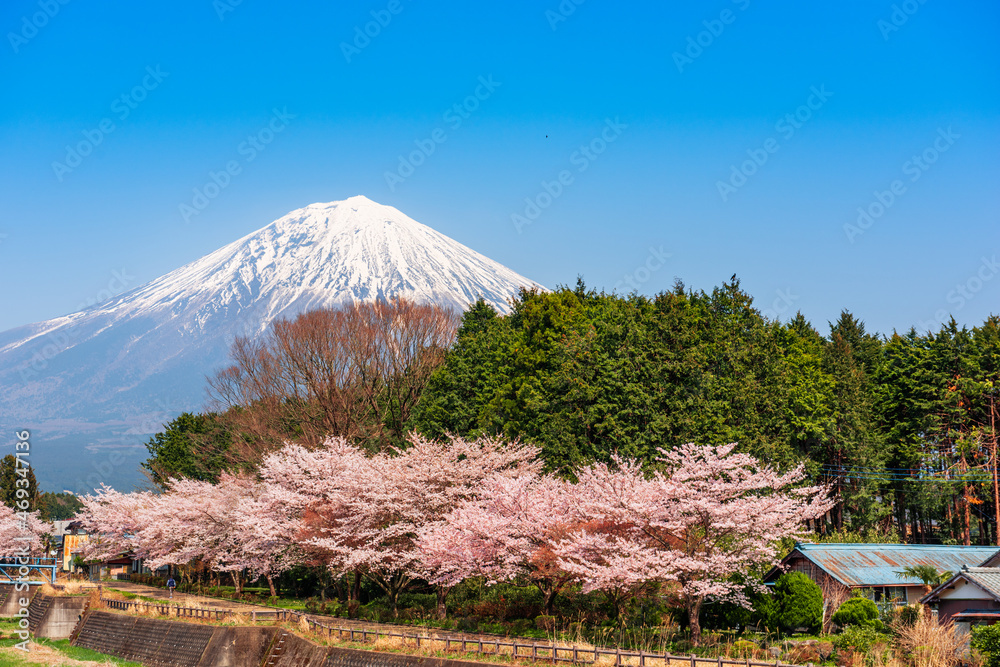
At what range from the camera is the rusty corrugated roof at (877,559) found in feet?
117

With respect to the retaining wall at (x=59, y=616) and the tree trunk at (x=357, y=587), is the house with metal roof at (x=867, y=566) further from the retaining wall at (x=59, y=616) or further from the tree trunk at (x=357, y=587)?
the retaining wall at (x=59, y=616)

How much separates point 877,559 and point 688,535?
12.9 metres

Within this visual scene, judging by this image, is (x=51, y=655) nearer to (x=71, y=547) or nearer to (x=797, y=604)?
(x=797, y=604)

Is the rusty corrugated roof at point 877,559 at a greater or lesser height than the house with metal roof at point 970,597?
greater

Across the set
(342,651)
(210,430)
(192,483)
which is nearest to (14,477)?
(210,430)

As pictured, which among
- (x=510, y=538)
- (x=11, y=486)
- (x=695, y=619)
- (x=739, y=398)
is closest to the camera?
(x=695, y=619)

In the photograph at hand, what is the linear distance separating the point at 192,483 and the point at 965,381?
51.7 meters

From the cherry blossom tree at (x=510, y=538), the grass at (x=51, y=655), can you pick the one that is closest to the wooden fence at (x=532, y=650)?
the cherry blossom tree at (x=510, y=538)

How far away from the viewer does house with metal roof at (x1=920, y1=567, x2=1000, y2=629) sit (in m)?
26.5

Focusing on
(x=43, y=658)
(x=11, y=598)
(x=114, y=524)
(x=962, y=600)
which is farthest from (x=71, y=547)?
(x=962, y=600)

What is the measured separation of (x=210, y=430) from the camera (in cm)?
7550

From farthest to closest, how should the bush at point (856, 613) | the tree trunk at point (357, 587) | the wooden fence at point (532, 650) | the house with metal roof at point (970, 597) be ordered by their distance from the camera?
the tree trunk at point (357, 587) < the bush at point (856, 613) < the house with metal roof at point (970, 597) < the wooden fence at point (532, 650)

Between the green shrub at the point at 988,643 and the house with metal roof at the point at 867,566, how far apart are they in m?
11.1

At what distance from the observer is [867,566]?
36.6m
